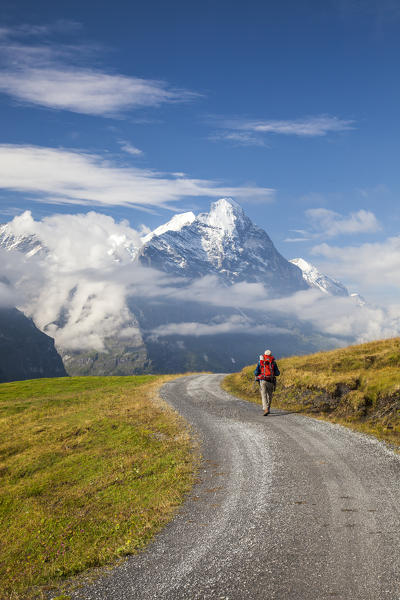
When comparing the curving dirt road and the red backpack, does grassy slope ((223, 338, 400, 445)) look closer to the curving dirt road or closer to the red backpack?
the curving dirt road

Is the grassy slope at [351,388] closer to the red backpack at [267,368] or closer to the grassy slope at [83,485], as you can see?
the red backpack at [267,368]

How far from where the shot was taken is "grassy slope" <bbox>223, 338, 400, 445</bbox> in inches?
679

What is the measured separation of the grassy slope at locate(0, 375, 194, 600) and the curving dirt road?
1076 mm

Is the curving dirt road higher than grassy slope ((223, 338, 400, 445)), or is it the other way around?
grassy slope ((223, 338, 400, 445))

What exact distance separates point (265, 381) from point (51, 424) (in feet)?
46.3

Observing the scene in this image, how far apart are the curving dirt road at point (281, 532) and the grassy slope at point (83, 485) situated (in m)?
1.08

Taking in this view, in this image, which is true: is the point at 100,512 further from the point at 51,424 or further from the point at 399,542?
the point at 51,424

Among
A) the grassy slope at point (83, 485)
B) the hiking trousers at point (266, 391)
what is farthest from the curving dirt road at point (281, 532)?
the hiking trousers at point (266, 391)

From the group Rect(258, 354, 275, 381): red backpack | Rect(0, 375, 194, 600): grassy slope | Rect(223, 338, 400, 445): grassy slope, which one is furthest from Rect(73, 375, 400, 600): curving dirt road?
Rect(258, 354, 275, 381): red backpack

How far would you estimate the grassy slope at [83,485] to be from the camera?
8984mm

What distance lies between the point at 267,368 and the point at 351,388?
15.2ft

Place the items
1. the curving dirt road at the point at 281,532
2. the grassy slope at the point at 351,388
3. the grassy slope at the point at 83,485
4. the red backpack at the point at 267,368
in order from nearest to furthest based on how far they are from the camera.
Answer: the curving dirt road at the point at 281,532 → the grassy slope at the point at 83,485 → the grassy slope at the point at 351,388 → the red backpack at the point at 267,368

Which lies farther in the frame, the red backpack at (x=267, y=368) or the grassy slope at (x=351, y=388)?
the red backpack at (x=267, y=368)

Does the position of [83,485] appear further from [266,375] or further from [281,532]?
[266,375]
